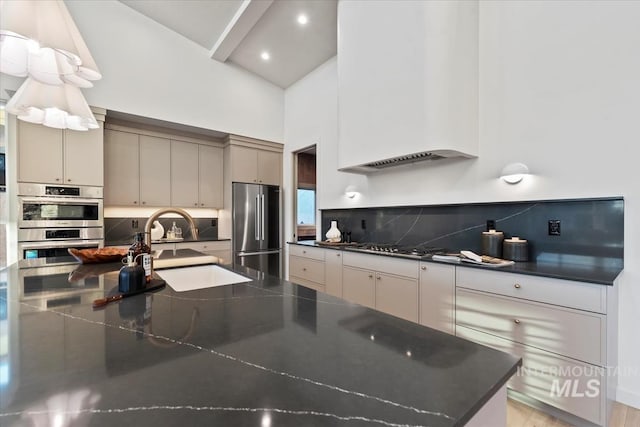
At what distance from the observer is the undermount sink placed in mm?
1614

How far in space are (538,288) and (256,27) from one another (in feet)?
13.0

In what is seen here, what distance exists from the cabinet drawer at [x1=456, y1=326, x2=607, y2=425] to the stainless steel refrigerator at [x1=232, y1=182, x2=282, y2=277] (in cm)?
335

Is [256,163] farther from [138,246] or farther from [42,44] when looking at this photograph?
[138,246]

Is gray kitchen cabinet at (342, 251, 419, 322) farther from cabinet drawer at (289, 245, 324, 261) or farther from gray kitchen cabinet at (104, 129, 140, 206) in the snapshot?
gray kitchen cabinet at (104, 129, 140, 206)

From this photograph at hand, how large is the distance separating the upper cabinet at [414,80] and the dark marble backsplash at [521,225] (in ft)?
1.85

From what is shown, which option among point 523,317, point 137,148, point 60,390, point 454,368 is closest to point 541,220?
point 523,317

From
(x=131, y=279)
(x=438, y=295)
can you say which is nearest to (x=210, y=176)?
(x=131, y=279)

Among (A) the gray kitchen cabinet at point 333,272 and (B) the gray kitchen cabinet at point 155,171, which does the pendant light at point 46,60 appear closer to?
(B) the gray kitchen cabinet at point 155,171

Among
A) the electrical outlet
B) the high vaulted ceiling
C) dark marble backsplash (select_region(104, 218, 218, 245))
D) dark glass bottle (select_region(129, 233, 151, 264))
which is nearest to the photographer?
dark glass bottle (select_region(129, 233, 151, 264))

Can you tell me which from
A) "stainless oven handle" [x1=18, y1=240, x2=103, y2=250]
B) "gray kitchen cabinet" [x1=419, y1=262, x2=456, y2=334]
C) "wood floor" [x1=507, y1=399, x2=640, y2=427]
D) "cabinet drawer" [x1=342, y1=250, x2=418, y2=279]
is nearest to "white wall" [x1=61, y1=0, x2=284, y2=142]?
"stainless oven handle" [x1=18, y1=240, x2=103, y2=250]

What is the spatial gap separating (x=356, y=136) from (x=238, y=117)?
90.3 inches

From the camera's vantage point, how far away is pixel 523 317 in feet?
5.61

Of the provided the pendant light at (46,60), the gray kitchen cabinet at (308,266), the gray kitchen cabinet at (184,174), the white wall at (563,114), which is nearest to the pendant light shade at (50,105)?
the pendant light at (46,60)

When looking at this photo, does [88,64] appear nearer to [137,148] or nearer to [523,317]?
[137,148]
